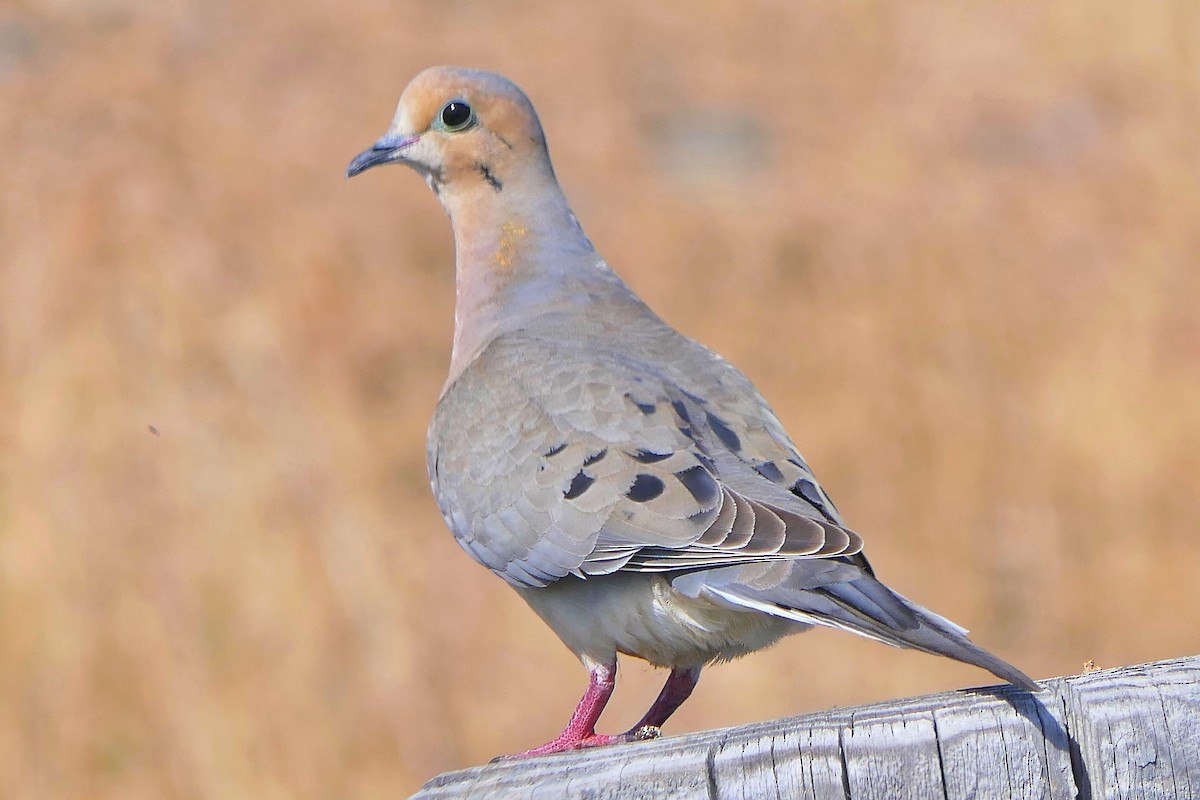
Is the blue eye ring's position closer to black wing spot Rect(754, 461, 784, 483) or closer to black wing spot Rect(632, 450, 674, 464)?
black wing spot Rect(632, 450, 674, 464)

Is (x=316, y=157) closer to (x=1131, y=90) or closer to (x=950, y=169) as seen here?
(x=950, y=169)

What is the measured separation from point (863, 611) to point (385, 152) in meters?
2.87

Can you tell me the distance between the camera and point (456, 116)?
5.30 m

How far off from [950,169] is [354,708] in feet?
24.7

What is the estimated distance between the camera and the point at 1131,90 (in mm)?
14320

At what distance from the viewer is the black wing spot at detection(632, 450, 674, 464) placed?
4.04 meters

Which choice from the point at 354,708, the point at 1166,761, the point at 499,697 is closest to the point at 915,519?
the point at 499,697

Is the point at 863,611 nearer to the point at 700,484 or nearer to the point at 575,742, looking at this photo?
the point at 700,484

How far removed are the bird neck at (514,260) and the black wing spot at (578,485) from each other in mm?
1030

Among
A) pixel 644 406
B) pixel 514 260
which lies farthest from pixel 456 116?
pixel 644 406

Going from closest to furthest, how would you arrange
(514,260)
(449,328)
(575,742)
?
(575,742), (514,260), (449,328)

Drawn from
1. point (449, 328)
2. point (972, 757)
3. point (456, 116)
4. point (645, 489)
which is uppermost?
point (449, 328)

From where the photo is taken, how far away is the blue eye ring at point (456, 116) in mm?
5273

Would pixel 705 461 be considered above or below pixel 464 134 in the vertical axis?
below
